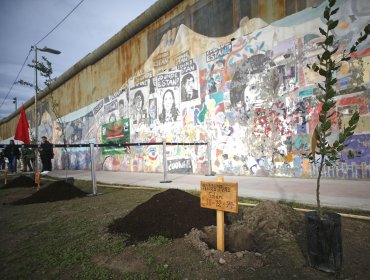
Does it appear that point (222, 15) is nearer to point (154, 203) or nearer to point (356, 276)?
point (154, 203)

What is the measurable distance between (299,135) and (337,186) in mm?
1883

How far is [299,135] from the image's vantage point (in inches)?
252

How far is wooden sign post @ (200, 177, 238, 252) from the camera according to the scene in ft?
6.86

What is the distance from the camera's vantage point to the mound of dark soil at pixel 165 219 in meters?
2.84

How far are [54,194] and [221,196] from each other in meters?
4.97

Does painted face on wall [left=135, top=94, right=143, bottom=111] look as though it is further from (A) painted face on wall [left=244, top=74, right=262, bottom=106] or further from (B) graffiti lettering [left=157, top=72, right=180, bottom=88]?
(A) painted face on wall [left=244, top=74, right=262, bottom=106]

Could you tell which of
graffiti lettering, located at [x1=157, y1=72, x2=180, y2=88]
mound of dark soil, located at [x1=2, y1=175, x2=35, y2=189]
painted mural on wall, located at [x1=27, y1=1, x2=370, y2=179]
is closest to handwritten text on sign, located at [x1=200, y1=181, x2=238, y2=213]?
painted mural on wall, located at [x1=27, y1=1, x2=370, y2=179]

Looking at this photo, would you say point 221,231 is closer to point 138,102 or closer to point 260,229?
point 260,229

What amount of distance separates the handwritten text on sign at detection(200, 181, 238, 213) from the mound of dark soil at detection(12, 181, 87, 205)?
4.51 m

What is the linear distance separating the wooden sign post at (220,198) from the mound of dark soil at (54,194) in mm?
4520

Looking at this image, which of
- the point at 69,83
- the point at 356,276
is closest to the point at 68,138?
the point at 69,83

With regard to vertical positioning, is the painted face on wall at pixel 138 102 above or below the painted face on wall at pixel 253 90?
above

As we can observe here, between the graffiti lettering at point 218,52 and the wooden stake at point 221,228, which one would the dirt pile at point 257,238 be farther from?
the graffiti lettering at point 218,52

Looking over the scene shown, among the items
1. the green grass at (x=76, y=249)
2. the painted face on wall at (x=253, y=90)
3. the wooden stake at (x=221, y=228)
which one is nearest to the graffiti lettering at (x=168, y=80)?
the painted face on wall at (x=253, y=90)
